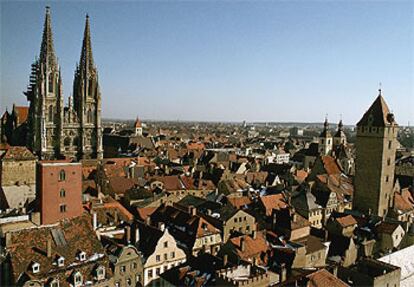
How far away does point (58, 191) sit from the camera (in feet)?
112

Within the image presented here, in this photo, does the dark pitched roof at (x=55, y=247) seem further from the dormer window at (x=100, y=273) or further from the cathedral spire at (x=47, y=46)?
the cathedral spire at (x=47, y=46)

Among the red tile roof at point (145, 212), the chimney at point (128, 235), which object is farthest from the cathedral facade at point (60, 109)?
the chimney at point (128, 235)

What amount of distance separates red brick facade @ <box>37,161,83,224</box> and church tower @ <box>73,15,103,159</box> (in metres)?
47.0

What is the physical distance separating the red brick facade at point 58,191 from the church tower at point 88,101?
47.0 meters

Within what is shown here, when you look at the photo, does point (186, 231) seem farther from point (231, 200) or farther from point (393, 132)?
point (393, 132)

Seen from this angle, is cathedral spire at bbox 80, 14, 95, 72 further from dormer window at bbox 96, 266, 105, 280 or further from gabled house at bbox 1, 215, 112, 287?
dormer window at bbox 96, 266, 105, 280

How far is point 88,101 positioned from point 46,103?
356 inches

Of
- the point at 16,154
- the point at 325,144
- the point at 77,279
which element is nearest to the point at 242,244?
the point at 77,279

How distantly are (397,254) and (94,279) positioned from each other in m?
28.4

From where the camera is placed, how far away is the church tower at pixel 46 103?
75.2m

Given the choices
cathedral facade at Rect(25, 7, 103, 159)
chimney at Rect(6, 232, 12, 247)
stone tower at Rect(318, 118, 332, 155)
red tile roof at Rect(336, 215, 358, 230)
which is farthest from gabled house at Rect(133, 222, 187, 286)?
stone tower at Rect(318, 118, 332, 155)

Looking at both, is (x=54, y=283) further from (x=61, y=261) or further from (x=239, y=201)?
(x=239, y=201)

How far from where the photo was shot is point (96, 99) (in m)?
84.1

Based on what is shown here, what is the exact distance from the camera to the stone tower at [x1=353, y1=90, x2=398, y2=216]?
180ft
